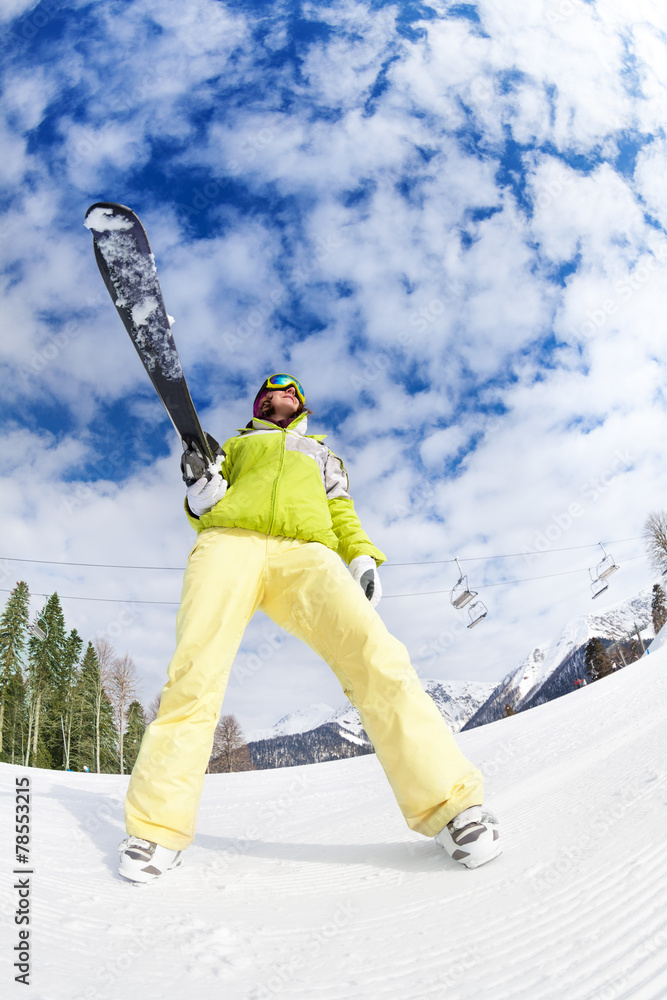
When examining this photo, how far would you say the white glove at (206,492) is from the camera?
2.23m

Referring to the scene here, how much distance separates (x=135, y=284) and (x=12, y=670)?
85.6 ft

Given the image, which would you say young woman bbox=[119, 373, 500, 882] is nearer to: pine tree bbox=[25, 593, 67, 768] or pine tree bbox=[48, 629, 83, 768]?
pine tree bbox=[25, 593, 67, 768]

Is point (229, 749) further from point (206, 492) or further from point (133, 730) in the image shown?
point (206, 492)

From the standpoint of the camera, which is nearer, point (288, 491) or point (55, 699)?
point (288, 491)

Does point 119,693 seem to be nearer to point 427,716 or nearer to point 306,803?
point 306,803

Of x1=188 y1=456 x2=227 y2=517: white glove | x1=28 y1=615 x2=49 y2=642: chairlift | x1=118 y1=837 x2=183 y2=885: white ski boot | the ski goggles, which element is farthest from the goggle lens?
x1=28 y1=615 x2=49 y2=642: chairlift

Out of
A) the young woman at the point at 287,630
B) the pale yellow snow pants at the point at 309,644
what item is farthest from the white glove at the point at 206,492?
the pale yellow snow pants at the point at 309,644

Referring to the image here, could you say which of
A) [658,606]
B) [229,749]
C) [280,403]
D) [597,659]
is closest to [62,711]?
[229,749]

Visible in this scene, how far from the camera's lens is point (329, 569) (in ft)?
6.78

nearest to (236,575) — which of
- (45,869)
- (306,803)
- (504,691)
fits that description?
(45,869)

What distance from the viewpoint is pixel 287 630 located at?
2.16m

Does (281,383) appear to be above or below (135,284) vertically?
below

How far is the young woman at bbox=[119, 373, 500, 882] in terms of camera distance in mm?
1590

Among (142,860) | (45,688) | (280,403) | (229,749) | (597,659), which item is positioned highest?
(280,403)
